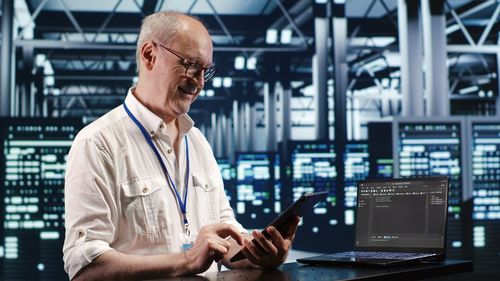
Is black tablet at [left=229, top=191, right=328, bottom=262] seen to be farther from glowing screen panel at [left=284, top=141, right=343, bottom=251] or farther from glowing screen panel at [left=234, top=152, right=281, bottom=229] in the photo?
glowing screen panel at [left=234, top=152, right=281, bottom=229]

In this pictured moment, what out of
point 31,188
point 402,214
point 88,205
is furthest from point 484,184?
point 88,205

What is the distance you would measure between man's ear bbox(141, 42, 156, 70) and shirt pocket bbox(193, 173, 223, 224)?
33 centimetres

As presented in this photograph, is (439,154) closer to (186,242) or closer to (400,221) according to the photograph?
(400,221)

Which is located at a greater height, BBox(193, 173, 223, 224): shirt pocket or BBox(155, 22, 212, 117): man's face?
BBox(155, 22, 212, 117): man's face

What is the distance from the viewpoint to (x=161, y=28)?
1993mm

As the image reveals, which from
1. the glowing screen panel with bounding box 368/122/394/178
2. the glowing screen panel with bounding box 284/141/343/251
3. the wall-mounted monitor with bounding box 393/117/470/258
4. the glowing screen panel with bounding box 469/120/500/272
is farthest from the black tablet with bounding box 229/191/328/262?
the glowing screen panel with bounding box 284/141/343/251

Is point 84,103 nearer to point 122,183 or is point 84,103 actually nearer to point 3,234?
point 3,234

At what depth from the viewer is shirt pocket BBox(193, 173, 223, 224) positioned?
6.86ft

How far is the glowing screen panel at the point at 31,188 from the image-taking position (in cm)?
607

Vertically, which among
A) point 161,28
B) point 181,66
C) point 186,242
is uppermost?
point 161,28

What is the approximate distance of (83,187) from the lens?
183cm

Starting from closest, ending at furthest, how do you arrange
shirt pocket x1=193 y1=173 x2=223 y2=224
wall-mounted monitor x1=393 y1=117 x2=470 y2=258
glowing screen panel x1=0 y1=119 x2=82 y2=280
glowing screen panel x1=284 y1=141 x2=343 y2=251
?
shirt pocket x1=193 y1=173 x2=223 y2=224 < wall-mounted monitor x1=393 y1=117 x2=470 y2=258 < glowing screen panel x1=0 y1=119 x2=82 y2=280 < glowing screen panel x1=284 y1=141 x2=343 y2=251

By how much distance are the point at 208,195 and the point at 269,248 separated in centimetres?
33

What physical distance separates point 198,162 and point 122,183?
0.31 metres
